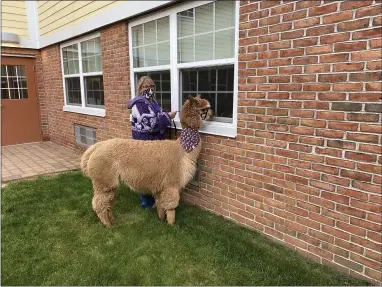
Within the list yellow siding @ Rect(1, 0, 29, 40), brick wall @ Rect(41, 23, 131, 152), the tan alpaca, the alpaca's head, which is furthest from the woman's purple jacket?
yellow siding @ Rect(1, 0, 29, 40)

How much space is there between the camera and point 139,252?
3.20m

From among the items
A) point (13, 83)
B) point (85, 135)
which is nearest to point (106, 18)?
point (85, 135)

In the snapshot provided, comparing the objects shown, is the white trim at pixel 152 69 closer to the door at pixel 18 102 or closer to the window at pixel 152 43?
the window at pixel 152 43

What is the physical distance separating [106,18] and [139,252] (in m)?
4.45

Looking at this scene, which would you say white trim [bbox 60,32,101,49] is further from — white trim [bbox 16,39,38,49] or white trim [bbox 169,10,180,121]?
white trim [bbox 169,10,180,121]

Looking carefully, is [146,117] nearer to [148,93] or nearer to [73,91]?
[148,93]

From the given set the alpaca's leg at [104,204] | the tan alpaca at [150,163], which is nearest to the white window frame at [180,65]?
the tan alpaca at [150,163]

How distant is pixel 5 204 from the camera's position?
4.47 metres

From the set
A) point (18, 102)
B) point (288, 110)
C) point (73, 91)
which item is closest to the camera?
point (288, 110)

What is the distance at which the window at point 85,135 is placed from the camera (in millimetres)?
7064

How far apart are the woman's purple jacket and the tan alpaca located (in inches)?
14.2

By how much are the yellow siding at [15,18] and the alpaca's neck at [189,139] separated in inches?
315

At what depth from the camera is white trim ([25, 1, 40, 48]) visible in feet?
29.1

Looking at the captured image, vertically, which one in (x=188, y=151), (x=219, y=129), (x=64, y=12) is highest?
(x=64, y=12)
